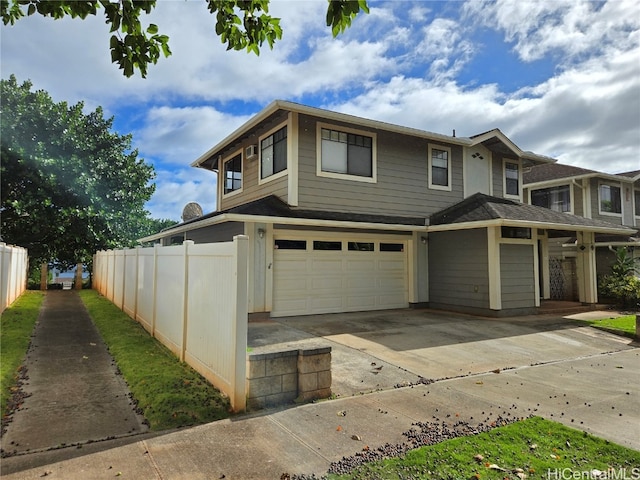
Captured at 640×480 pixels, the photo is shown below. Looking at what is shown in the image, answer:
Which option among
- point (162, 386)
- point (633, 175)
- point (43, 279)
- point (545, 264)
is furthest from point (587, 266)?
point (43, 279)

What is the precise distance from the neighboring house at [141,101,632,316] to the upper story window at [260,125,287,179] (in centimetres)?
3

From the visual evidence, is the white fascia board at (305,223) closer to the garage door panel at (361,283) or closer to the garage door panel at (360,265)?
the garage door panel at (360,265)

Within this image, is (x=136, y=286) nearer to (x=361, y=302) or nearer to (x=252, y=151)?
(x=252, y=151)

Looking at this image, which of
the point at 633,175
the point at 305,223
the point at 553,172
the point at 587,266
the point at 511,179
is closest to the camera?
the point at 305,223

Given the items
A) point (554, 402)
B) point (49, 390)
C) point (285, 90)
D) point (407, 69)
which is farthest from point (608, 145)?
point (49, 390)

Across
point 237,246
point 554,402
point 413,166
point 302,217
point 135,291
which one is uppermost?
point 413,166

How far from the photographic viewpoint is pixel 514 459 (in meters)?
3.35

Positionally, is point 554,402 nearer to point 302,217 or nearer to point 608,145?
point 302,217

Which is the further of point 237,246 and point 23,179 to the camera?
point 23,179

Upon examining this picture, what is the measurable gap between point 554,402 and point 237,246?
424 cm

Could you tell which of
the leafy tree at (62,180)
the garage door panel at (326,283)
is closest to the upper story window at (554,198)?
the garage door panel at (326,283)

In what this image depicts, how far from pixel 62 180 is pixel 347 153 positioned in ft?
47.8

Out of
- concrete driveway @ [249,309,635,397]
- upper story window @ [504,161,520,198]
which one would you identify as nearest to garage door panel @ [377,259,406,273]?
concrete driveway @ [249,309,635,397]

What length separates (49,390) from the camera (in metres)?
4.95
